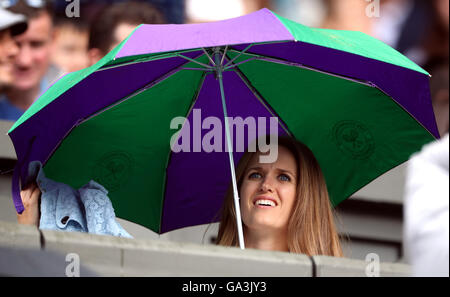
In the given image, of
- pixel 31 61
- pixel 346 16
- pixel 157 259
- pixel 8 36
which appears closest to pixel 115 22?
pixel 31 61

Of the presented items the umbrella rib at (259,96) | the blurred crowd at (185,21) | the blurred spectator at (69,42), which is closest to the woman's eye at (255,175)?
the umbrella rib at (259,96)

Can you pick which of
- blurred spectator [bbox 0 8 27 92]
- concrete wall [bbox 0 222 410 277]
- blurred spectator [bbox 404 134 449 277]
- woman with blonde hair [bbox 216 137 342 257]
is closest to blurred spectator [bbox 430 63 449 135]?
woman with blonde hair [bbox 216 137 342 257]

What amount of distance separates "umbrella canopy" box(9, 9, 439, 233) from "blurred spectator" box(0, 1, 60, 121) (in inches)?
74.5

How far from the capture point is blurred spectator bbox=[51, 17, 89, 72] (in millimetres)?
7012

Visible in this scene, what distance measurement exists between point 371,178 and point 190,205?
3.38ft

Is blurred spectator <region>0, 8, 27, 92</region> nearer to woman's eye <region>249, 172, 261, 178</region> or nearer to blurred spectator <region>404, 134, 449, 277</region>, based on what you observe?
woman's eye <region>249, 172, 261, 178</region>

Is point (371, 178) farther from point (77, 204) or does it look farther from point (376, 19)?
point (376, 19)

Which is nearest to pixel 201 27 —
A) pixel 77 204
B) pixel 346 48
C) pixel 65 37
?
pixel 346 48

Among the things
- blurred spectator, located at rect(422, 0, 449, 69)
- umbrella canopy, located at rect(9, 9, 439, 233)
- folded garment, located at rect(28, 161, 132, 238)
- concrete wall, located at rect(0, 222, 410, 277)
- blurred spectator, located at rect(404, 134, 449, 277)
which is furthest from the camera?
blurred spectator, located at rect(422, 0, 449, 69)

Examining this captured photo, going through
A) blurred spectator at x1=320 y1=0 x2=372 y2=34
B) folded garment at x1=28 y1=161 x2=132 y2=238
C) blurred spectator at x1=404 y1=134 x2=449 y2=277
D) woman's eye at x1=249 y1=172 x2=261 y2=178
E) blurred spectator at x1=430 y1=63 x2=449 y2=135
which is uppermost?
blurred spectator at x1=320 y1=0 x2=372 y2=34

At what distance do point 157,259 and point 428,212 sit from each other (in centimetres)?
105

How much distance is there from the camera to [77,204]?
476 centimetres

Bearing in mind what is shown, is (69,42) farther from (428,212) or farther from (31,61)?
(428,212)

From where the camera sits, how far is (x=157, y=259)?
3410mm
